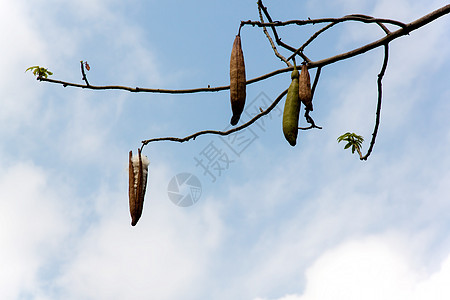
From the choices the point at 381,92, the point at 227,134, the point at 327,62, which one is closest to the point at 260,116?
the point at 227,134

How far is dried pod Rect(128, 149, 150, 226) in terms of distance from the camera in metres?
3.74

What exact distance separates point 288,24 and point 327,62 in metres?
0.69

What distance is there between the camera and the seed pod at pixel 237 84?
115 inches

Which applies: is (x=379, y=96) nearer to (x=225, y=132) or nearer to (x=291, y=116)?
(x=225, y=132)

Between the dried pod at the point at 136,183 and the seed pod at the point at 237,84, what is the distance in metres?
1.18

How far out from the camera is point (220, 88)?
14.7ft

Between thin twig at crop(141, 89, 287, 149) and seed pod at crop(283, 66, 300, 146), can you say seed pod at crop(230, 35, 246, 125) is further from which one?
thin twig at crop(141, 89, 287, 149)

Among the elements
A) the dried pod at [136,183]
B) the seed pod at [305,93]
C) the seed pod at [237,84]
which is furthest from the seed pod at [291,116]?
the dried pod at [136,183]

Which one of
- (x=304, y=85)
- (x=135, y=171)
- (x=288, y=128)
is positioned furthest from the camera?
(x=135, y=171)

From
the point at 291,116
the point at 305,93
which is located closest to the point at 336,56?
the point at 305,93

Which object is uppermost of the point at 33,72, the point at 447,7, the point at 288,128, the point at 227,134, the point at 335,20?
the point at 33,72

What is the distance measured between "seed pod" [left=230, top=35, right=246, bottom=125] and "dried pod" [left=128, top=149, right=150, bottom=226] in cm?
118

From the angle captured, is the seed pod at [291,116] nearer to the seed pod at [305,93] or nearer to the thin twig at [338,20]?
the seed pod at [305,93]

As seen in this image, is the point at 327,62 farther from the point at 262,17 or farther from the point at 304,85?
the point at 304,85
